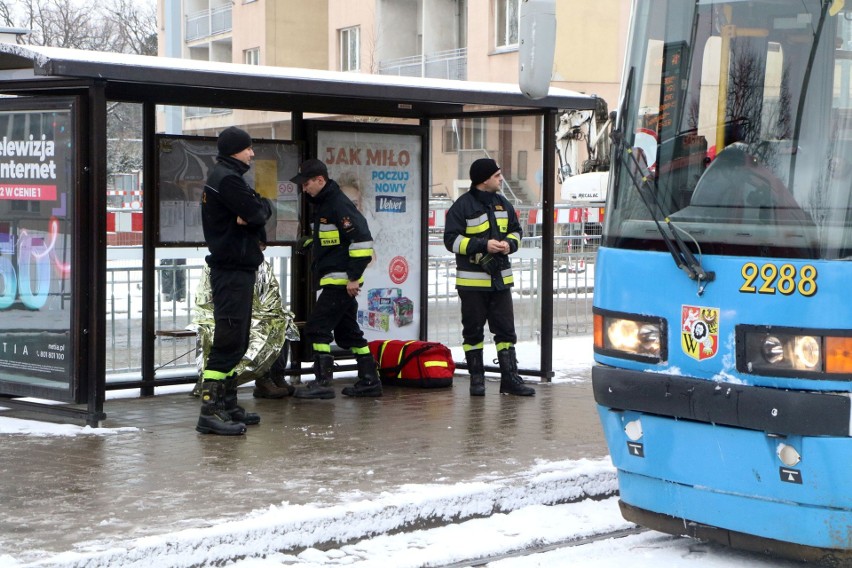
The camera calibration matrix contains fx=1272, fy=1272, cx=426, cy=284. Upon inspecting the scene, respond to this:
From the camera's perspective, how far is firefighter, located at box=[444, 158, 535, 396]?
1020 cm

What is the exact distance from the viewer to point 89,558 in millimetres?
5547

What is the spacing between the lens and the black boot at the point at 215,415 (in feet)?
27.9

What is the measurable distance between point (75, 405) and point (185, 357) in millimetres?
2527

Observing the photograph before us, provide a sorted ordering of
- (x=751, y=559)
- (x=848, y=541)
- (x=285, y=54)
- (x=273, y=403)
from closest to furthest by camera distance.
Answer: (x=848, y=541)
(x=751, y=559)
(x=273, y=403)
(x=285, y=54)

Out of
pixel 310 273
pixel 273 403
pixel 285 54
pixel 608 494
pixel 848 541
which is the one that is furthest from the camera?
pixel 285 54

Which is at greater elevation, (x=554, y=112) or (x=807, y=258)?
(x=554, y=112)

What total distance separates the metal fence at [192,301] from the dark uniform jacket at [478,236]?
1.84 metres

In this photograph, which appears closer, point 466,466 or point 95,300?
point 466,466

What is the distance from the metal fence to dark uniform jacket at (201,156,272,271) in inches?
75.9

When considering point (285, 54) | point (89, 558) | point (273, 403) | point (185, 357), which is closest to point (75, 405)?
point (273, 403)

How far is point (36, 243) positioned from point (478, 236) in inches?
134

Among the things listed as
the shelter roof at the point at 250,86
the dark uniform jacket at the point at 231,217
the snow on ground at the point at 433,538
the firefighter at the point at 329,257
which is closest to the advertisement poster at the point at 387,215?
the shelter roof at the point at 250,86

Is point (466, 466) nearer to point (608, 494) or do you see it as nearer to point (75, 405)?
point (608, 494)

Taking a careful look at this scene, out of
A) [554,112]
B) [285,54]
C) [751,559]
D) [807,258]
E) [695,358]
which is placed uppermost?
[285,54]
